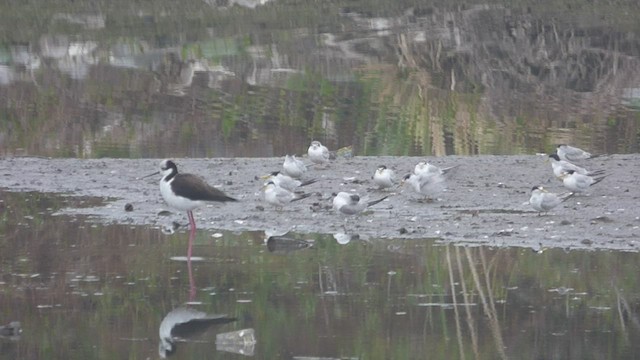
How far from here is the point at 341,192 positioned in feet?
42.8

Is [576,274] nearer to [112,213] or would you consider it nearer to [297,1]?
[112,213]

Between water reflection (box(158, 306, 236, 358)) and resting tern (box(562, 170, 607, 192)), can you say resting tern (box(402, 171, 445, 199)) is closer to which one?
resting tern (box(562, 170, 607, 192))

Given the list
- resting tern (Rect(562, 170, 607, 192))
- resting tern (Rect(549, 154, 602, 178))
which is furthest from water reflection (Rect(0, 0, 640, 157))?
resting tern (Rect(562, 170, 607, 192))

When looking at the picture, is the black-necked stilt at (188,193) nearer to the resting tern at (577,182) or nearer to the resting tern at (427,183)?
the resting tern at (427,183)

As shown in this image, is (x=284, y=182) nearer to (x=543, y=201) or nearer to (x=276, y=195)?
(x=276, y=195)

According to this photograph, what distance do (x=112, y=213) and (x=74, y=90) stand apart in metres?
8.78

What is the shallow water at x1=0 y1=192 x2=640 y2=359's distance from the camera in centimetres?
800

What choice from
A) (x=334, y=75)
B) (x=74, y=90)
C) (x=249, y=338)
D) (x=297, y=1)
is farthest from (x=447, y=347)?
(x=297, y=1)

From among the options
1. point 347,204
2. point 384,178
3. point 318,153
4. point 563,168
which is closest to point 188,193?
point 347,204

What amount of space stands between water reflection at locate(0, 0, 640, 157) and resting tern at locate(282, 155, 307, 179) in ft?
6.49

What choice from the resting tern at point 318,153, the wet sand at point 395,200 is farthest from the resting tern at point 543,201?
the resting tern at point 318,153

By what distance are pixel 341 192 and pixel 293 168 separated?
4.65ft

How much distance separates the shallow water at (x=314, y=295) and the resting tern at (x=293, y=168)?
2.75 m

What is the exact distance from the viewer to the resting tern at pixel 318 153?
14867 millimetres
